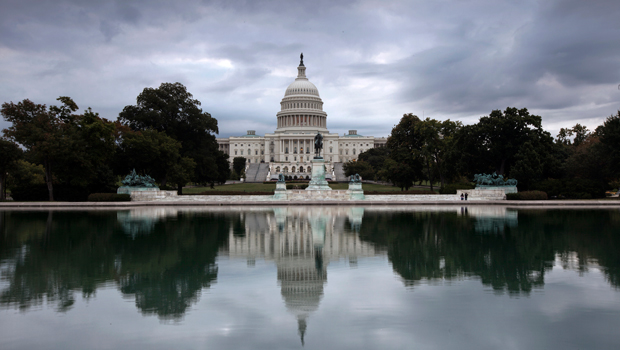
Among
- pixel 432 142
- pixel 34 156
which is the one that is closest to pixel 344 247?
pixel 34 156

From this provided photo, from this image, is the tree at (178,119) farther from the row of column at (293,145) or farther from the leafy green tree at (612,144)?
the row of column at (293,145)

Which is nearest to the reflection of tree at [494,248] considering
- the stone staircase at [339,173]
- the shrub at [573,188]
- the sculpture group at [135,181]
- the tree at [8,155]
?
the shrub at [573,188]

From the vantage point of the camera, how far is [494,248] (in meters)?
12.7

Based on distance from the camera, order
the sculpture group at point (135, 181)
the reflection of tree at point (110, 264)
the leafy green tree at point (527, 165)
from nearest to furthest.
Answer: the reflection of tree at point (110, 264) < the sculpture group at point (135, 181) < the leafy green tree at point (527, 165)

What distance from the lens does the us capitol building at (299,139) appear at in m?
138

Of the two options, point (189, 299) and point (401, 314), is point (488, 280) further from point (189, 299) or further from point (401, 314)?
point (189, 299)

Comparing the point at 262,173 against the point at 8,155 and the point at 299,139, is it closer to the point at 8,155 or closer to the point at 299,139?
the point at 299,139

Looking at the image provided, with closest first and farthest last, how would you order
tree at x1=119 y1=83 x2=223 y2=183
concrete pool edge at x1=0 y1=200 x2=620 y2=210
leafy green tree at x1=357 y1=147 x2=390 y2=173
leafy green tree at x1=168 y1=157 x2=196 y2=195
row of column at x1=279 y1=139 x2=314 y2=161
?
concrete pool edge at x1=0 y1=200 x2=620 y2=210
leafy green tree at x1=168 y1=157 x2=196 y2=195
tree at x1=119 y1=83 x2=223 y2=183
leafy green tree at x1=357 y1=147 x2=390 y2=173
row of column at x1=279 y1=139 x2=314 y2=161

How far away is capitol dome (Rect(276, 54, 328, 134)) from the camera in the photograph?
138m

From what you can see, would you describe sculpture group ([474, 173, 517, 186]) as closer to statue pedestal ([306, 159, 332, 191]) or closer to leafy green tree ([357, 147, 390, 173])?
statue pedestal ([306, 159, 332, 191])

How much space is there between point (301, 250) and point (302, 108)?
127357 mm

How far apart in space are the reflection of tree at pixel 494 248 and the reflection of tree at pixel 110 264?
15.1 ft

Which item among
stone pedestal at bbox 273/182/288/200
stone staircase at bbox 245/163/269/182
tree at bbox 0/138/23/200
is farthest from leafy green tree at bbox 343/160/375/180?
tree at bbox 0/138/23/200

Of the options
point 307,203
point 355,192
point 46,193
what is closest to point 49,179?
point 46,193
